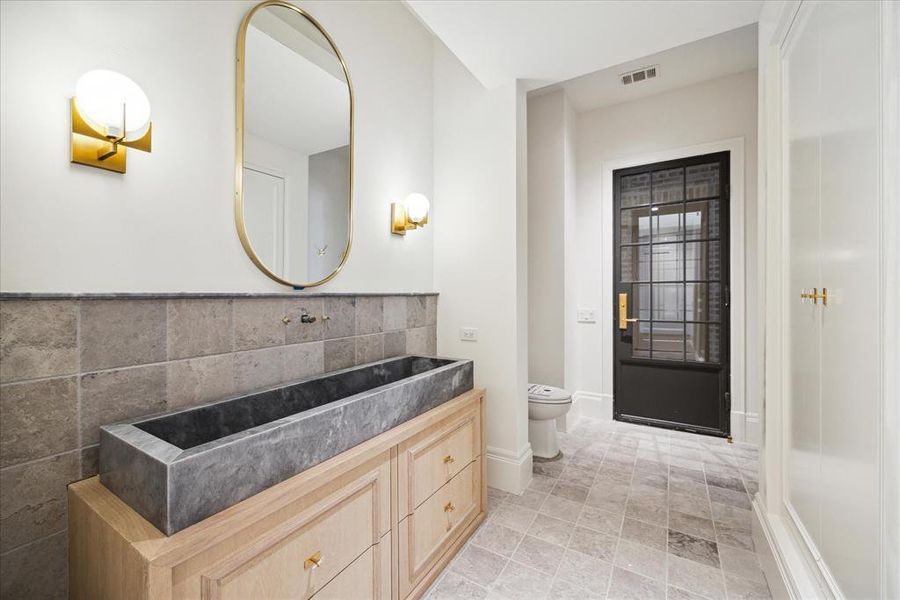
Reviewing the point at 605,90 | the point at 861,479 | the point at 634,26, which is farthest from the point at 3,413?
the point at 605,90

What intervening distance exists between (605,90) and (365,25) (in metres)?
2.21

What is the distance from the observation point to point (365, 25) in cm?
206

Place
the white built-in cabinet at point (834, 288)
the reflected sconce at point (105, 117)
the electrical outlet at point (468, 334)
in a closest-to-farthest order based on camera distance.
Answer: the white built-in cabinet at point (834, 288) → the reflected sconce at point (105, 117) → the electrical outlet at point (468, 334)

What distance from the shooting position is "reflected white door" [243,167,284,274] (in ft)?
4.90

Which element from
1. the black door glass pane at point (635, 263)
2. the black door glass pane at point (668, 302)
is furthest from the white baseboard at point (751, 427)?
the black door glass pane at point (635, 263)

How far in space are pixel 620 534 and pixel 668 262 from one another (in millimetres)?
2367

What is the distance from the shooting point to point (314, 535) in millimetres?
1072

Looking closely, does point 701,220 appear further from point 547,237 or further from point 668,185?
point 547,237

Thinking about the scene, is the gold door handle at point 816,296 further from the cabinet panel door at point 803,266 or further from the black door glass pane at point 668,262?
the black door glass pane at point 668,262

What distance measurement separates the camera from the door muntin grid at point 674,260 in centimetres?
318

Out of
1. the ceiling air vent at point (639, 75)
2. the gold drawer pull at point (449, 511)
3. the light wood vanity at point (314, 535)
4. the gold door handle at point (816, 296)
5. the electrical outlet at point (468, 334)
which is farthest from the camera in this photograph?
the ceiling air vent at point (639, 75)

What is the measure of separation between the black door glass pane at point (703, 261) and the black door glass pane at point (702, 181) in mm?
430

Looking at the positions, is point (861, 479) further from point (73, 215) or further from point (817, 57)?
point (73, 215)

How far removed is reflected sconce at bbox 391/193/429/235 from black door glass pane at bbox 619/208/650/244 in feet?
7.24
